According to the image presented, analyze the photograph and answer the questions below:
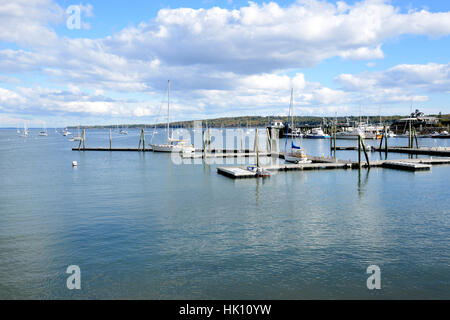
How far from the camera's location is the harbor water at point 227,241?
19.8 meters

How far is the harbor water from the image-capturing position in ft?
65.0

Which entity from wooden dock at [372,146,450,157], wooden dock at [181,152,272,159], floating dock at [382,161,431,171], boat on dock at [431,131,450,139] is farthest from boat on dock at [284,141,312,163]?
boat on dock at [431,131,450,139]

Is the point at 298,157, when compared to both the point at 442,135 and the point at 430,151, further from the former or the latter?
the point at 442,135

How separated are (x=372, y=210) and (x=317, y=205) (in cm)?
572

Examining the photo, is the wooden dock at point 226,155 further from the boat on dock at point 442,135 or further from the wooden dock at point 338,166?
the boat on dock at point 442,135

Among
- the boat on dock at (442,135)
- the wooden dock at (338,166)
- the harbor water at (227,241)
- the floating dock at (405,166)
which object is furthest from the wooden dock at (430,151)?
the boat on dock at (442,135)

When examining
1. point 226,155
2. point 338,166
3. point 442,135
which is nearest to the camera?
point 338,166

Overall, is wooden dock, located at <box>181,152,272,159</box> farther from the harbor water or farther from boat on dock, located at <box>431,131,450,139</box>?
boat on dock, located at <box>431,131,450,139</box>

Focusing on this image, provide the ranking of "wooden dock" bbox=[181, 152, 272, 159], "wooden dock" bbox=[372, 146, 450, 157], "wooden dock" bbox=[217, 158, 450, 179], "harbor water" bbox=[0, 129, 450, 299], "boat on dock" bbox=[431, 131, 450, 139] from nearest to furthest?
"harbor water" bbox=[0, 129, 450, 299] → "wooden dock" bbox=[217, 158, 450, 179] → "wooden dock" bbox=[372, 146, 450, 157] → "wooden dock" bbox=[181, 152, 272, 159] → "boat on dock" bbox=[431, 131, 450, 139]

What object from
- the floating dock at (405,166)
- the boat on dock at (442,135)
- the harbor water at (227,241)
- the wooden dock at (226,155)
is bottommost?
the harbor water at (227,241)

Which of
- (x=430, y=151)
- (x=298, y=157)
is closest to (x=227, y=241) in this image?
(x=298, y=157)

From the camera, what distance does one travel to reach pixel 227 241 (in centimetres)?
2691

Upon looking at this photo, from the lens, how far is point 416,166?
66.1 metres
